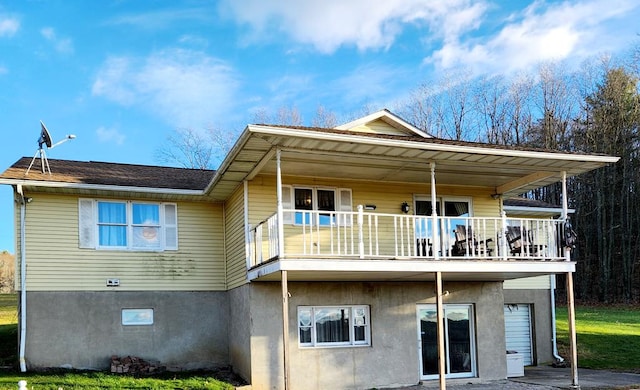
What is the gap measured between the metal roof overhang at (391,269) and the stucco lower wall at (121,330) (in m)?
3.07

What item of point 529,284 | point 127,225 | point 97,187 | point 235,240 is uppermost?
point 97,187

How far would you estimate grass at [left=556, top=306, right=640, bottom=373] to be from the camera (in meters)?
17.8

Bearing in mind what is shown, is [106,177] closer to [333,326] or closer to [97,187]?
[97,187]

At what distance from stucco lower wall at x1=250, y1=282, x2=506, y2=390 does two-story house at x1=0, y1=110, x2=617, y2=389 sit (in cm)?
3

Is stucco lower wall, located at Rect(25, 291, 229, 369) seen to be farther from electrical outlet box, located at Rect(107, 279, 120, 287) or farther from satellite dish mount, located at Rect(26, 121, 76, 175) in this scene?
satellite dish mount, located at Rect(26, 121, 76, 175)

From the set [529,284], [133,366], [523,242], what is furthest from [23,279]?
[529,284]

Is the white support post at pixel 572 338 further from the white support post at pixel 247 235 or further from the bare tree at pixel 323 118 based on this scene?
the bare tree at pixel 323 118

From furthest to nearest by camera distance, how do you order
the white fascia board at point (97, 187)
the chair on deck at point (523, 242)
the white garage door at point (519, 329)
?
the white garage door at point (519, 329)
the white fascia board at point (97, 187)
the chair on deck at point (523, 242)

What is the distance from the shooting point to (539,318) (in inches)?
737

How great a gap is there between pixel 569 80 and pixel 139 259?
1182 inches

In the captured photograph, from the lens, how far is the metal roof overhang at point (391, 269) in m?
11.5

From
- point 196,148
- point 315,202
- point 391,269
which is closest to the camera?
point 391,269

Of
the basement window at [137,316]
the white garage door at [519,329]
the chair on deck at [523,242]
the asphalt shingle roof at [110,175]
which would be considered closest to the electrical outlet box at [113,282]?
the basement window at [137,316]

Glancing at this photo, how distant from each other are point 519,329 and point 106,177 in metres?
13.0
